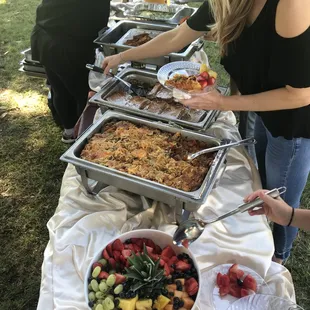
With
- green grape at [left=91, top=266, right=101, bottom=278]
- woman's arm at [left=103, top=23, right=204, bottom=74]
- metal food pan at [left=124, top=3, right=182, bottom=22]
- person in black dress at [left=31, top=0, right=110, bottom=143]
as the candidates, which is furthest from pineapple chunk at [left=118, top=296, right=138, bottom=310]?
metal food pan at [left=124, top=3, right=182, bottom=22]

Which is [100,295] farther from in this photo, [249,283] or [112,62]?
[112,62]

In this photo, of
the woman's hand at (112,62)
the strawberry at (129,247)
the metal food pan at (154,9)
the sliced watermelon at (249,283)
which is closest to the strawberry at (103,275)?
the strawberry at (129,247)

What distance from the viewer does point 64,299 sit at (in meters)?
1.13

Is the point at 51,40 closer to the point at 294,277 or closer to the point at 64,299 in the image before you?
the point at 64,299

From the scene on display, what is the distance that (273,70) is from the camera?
48.1 inches

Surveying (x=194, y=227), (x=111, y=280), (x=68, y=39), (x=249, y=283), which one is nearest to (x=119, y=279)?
(x=111, y=280)

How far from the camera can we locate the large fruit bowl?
3.24ft

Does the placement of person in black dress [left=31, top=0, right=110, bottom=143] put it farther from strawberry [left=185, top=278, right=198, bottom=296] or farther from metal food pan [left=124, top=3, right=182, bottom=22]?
strawberry [left=185, top=278, right=198, bottom=296]

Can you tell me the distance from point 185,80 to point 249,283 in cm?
97

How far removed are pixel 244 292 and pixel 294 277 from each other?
107cm

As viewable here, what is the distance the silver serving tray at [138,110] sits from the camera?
5.41 ft

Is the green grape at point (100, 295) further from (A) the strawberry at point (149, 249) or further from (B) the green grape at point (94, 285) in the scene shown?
(A) the strawberry at point (149, 249)

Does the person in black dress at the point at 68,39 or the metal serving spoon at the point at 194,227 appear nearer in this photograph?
the metal serving spoon at the point at 194,227

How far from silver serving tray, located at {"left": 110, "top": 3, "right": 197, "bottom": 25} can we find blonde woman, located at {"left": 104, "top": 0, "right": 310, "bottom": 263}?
1041mm
